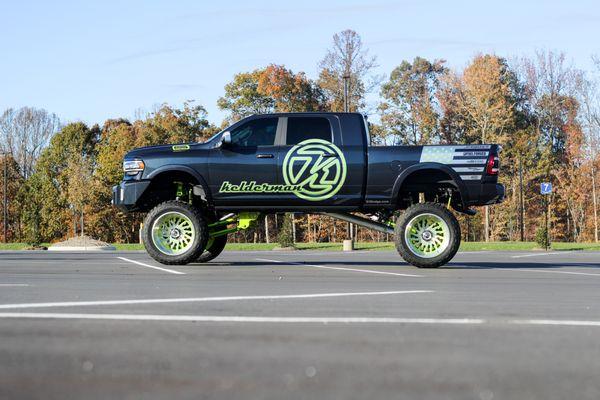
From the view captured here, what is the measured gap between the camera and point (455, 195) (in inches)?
572

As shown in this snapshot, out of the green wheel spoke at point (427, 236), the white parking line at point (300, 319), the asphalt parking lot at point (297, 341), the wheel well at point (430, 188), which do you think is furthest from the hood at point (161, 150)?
the white parking line at point (300, 319)

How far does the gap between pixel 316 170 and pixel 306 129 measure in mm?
755

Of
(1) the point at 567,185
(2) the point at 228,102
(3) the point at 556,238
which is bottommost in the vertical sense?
(3) the point at 556,238

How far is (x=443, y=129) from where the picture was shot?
211 feet

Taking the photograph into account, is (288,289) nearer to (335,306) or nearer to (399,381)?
(335,306)

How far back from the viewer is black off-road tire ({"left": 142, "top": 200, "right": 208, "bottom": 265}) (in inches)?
552

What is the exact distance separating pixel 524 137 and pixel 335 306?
5887cm

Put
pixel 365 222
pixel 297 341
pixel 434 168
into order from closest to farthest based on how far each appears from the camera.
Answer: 1. pixel 297 341
2. pixel 434 168
3. pixel 365 222

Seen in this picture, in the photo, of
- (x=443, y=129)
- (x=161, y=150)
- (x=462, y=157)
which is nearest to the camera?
(x=462, y=157)

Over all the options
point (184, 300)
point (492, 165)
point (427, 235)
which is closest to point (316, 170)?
point (427, 235)

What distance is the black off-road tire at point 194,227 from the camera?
46.0 feet

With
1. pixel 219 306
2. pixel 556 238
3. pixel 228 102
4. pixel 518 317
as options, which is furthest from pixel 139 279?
pixel 556 238

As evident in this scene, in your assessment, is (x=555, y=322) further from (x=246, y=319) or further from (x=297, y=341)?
(x=246, y=319)

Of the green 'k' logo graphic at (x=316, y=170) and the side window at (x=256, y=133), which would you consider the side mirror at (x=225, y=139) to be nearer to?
the side window at (x=256, y=133)
